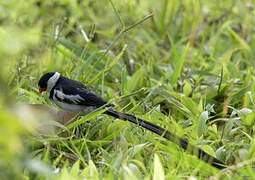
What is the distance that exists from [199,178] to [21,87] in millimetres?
1616

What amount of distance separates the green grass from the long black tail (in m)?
0.04

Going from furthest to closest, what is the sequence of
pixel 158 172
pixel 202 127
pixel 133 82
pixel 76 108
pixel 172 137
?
pixel 133 82, pixel 76 108, pixel 202 127, pixel 172 137, pixel 158 172

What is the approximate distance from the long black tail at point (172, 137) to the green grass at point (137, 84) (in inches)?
1.6

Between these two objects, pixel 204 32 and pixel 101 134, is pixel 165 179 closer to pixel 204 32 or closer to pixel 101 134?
pixel 101 134

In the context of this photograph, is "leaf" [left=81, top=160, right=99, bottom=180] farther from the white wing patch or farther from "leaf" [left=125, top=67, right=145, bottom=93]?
"leaf" [left=125, top=67, right=145, bottom=93]

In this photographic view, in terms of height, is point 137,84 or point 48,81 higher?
point 48,81

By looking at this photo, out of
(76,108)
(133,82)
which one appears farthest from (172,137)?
(133,82)

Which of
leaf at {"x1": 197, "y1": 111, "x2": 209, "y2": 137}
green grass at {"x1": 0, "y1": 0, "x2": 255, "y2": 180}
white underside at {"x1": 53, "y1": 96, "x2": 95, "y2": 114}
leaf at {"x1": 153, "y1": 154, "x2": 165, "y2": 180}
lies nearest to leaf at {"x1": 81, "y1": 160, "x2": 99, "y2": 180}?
green grass at {"x1": 0, "y1": 0, "x2": 255, "y2": 180}

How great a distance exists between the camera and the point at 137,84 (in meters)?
4.57

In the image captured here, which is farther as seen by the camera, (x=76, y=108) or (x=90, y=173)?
(x=76, y=108)

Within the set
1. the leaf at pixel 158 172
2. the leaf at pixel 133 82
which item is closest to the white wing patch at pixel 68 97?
the leaf at pixel 133 82

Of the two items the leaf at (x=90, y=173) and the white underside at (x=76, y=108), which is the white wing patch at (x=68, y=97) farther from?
the leaf at (x=90, y=173)

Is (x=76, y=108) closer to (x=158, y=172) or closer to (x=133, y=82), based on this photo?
(x=133, y=82)

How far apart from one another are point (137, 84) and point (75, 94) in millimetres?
719
